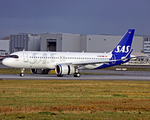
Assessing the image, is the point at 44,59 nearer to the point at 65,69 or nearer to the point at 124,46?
the point at 65,69

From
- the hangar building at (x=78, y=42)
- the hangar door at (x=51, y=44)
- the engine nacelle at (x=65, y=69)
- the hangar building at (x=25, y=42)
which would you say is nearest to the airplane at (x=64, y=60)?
the engine nacelle at (x=65, y=69)

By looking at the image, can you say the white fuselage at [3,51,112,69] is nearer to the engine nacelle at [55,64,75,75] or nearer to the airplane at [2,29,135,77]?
the airplane at [2,29,135,77]

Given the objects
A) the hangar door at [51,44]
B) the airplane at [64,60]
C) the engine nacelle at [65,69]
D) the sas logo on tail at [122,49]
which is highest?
the hangar door at [51,44]

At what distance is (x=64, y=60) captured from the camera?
2110 inches

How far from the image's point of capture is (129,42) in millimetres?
59844

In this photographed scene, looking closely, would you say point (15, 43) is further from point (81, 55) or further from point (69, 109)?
point (69, 109)

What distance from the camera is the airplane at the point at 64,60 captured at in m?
49.9

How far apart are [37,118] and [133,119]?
4.72 metres

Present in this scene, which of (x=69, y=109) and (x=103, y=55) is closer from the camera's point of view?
(x=69, y=109)

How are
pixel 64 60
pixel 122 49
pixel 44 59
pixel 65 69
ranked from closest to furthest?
pixel 65 69
pixel 44 59
pixel 64 60
pixel 122 49

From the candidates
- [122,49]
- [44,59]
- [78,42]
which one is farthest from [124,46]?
[78,42]

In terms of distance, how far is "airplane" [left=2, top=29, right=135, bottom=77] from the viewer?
1964 inches

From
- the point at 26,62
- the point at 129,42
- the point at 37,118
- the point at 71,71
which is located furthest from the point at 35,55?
the point at 37,118

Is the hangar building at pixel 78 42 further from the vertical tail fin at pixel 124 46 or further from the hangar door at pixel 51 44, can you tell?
the vertical tail fin at pixel 124 46
